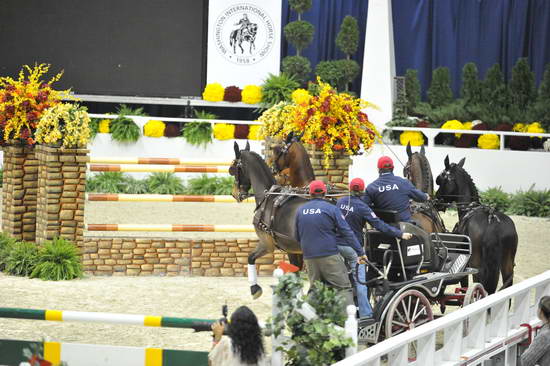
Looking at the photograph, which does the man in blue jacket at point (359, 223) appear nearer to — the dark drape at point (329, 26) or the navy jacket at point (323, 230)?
the navy jacket at point (323, 230)

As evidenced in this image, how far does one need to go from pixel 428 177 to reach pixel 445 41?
11.7 m

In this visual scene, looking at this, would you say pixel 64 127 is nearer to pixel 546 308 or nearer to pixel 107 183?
pixel 107 183

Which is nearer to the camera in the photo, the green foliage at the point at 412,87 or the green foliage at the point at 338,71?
the green foliage at the point at 338,71

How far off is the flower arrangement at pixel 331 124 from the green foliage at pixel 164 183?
20.4ft

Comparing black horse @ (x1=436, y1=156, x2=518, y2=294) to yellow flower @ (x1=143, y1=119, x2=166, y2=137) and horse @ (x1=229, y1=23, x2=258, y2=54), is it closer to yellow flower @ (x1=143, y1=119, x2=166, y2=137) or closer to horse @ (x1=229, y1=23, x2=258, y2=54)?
yellow flower @ (x1=143, y1=119, x2=166, y2=137)

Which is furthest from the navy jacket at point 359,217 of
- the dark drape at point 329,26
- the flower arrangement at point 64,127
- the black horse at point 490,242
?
the dark drape at point 329,26

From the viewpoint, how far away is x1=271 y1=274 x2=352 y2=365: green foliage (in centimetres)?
580

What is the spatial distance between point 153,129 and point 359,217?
10.9m

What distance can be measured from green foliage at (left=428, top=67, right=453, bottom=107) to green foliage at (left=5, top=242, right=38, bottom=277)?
10994 mm

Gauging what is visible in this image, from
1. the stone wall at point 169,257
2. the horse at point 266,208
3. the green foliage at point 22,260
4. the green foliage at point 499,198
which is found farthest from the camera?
the green foliage at point 499,198

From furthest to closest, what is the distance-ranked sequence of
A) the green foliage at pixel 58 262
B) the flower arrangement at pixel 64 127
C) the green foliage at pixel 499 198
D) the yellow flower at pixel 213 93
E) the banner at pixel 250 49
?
the banner at pixel 250 49 → the yellow flower at pixel 213 93 → the green foliage at pixel 499 198 → the flower arrangement at pixel 64 127 → the green foliage at pixel 58 262

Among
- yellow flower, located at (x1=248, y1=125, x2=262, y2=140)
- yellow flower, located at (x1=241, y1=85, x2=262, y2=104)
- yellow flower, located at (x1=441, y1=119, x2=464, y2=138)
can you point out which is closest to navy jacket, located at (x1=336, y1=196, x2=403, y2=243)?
yellow flower, located at (x1=248, y1=125, x2=262, y2=140)

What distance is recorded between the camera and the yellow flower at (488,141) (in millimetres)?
17875

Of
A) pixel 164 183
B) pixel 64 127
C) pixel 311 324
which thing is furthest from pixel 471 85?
pixel 311 324
